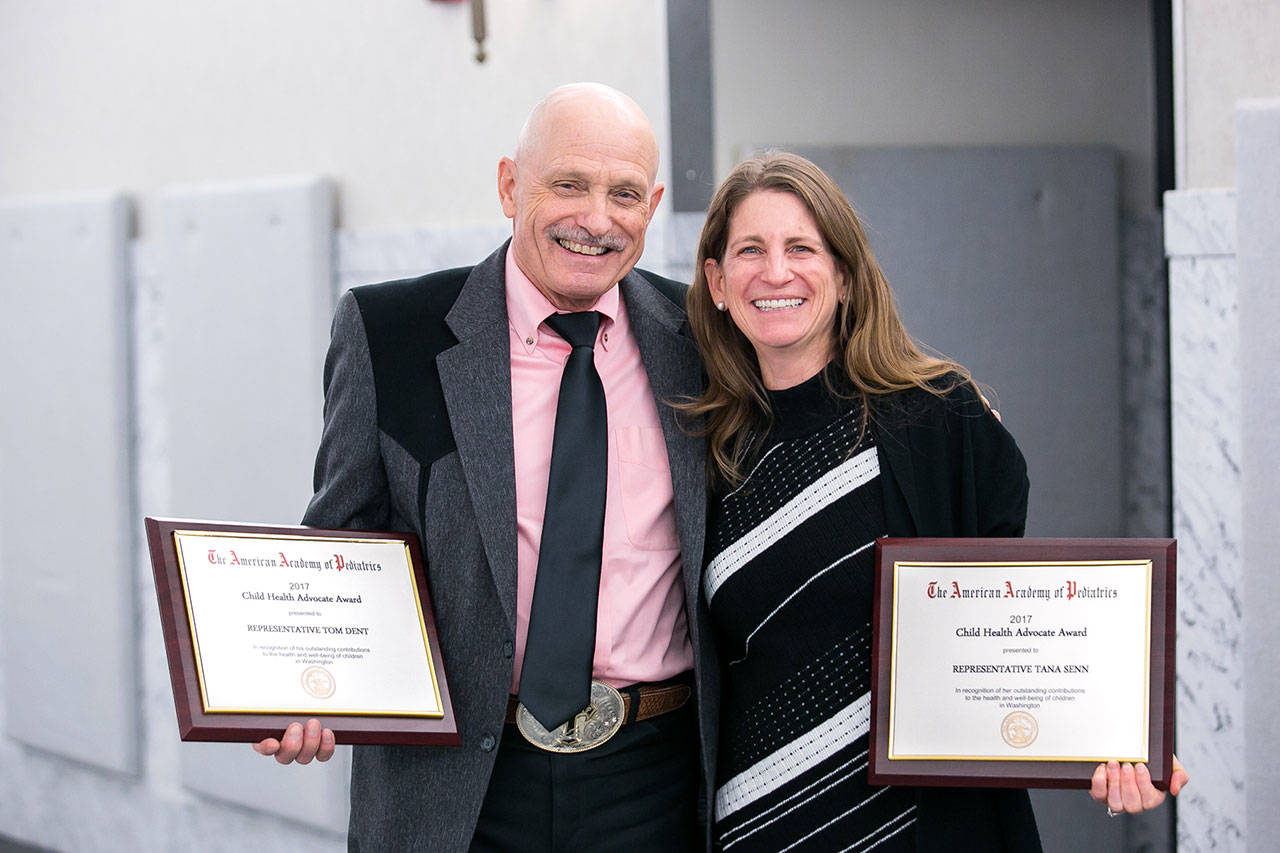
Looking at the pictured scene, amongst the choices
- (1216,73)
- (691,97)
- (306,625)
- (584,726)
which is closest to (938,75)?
(691,97)

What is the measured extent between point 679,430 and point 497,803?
70 centimetres

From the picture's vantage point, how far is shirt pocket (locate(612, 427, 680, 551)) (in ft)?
7.80

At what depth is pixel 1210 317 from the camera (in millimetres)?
3070

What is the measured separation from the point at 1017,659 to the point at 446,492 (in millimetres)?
964

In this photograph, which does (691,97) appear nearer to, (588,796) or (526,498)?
(526,498)

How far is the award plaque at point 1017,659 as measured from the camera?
6.98 ft

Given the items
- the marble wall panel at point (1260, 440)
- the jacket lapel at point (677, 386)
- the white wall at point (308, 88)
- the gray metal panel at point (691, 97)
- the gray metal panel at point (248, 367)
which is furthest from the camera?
the gray metal panel at point (248, 367)

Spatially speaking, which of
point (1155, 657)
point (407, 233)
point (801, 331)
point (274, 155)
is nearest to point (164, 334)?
point (274, 155)

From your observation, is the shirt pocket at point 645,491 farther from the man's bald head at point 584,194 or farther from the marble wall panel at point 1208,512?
the marble wall panel at point 1208,512

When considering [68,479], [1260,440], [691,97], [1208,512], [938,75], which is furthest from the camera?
[68,479]

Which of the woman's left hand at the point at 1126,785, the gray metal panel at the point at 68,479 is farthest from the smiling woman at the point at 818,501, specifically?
the gray metal panel at the point at 68,479

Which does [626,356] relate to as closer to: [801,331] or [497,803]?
[801,331]

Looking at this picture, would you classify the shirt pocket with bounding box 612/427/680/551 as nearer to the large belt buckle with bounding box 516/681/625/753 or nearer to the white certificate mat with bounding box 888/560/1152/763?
the large belt buckle with bounding box 516/681/625/753

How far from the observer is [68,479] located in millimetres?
5508
